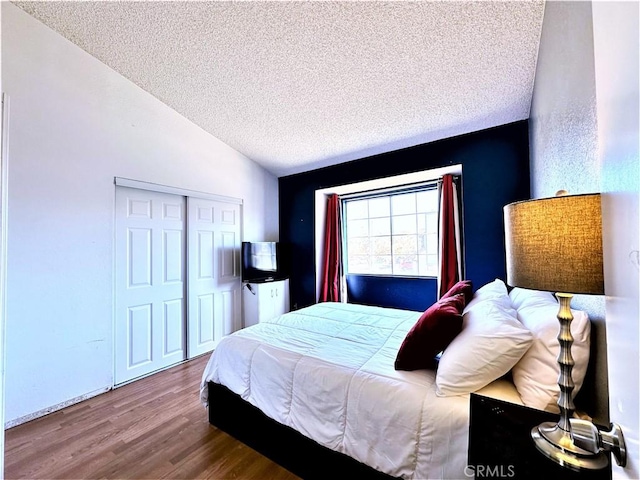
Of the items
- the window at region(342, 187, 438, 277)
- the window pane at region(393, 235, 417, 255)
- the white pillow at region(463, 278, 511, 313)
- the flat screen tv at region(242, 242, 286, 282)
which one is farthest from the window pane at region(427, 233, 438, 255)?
the flat screen tv at region(242, 242, 286, 282)

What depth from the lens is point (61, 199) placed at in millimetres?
2303

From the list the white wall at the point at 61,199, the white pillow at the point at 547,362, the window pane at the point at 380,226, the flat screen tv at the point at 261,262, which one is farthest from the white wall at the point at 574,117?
the white wall at the point at 61,199

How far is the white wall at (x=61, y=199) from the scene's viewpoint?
6.83 feet

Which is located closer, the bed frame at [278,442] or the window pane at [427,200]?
the bed frame at [278,442]

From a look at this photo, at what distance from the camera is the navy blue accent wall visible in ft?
9.12

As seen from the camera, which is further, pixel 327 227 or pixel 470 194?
pixel 327 227

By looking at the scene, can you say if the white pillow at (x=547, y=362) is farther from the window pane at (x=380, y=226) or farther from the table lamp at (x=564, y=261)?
the window pane at (x=380, y=226)

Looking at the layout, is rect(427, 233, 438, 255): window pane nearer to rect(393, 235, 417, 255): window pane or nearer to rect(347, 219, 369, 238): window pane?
rect(393, 235, 417, 255): window pane

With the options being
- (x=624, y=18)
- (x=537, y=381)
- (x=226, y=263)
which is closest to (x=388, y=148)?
(x=226, y=263)

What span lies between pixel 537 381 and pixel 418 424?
19.7 inches

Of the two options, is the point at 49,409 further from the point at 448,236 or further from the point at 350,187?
the point at 448,236

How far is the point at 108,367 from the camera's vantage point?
2551mm

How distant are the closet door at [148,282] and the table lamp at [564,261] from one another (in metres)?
3.12

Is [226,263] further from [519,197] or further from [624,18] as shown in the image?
[624,18]
